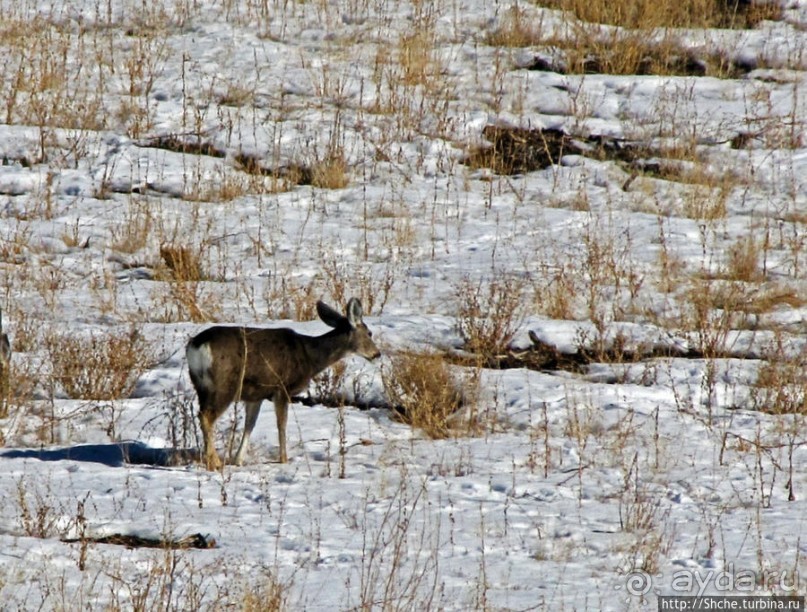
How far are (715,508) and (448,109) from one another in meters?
9.62

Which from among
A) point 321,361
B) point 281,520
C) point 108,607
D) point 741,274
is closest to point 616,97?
point 741,274

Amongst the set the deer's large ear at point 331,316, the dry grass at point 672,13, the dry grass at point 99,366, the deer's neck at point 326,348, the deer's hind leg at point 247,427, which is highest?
the dry grass at point 672,13

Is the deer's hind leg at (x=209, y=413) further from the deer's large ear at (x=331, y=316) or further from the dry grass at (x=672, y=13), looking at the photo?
the dry grass at (x=672, y=13)

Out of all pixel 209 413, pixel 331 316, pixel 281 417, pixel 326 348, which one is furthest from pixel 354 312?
pixel 209 413

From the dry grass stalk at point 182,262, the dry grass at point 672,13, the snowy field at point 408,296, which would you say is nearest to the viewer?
the snowy field at point 408,296

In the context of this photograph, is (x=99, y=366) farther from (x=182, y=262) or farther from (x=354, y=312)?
(x=182, y=262)

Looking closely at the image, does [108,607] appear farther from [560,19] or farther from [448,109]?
[560,19]

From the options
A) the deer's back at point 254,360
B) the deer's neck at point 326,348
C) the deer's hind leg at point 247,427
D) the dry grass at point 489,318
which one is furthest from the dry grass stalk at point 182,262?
the deer's hind leg at point 247,427

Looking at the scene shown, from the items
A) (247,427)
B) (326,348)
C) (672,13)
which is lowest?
(247,427)

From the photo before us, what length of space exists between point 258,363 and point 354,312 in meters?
1.24

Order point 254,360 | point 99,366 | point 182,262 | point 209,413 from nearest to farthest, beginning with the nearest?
point 209,413
point 254,360
point 99,366
point 182,262

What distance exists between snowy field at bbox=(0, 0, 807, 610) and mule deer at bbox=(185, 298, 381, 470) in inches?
11.3

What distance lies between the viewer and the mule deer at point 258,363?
330 inches

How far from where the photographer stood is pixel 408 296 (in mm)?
12070
